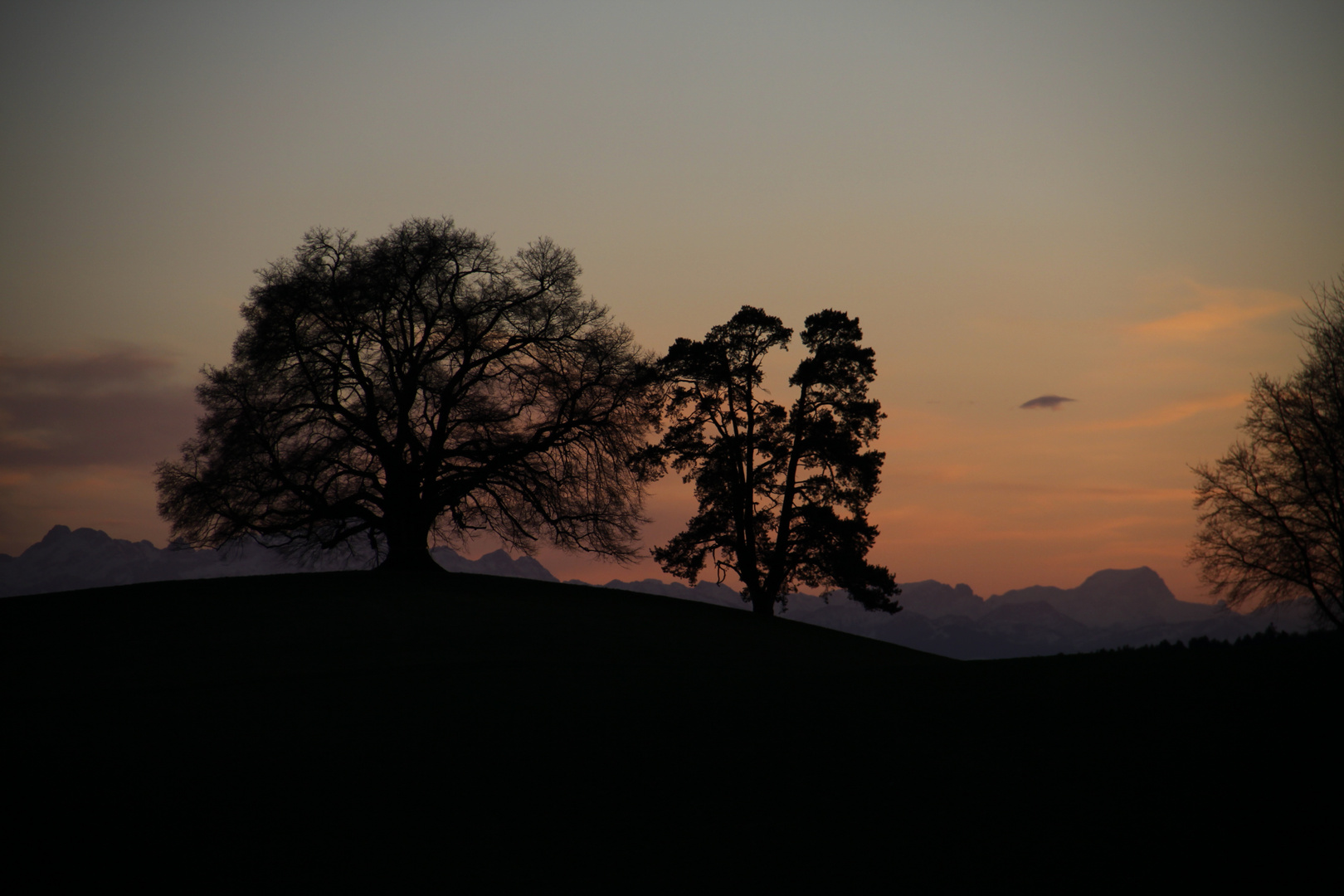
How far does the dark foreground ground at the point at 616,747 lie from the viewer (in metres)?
9.55

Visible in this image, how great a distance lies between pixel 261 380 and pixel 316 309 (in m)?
3.23

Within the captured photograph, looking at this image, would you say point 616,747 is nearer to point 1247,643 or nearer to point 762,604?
point 1247,643

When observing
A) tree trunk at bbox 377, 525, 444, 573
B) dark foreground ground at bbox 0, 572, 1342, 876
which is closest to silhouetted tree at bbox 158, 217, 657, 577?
tree trunk at bbox 377, 525, 444, 573

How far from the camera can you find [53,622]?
72.2 feet

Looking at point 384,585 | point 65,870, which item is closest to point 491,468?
point 384,585

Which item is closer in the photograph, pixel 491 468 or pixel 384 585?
pixel 384 585

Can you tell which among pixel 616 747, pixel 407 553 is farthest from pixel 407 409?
pixel 616 747

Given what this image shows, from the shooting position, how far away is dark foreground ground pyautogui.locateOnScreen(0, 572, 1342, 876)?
31.3 ft

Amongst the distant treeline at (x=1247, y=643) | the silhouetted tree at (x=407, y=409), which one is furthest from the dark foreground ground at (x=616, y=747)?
the silhouetted tree at (x=407, y=409)

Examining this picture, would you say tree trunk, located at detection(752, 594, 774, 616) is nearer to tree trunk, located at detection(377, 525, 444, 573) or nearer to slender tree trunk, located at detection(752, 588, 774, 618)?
slender tree trunk, located at detection(752, 588, 774, 618)

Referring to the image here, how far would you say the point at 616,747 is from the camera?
1249 centimetres

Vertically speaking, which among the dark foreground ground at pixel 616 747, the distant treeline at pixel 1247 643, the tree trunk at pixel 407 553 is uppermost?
the tree trunk at pixel 407 553

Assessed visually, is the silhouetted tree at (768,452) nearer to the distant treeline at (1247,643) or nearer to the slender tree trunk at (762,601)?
the slender tree trunk at (762,601)

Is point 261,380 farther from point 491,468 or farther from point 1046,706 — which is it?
point 1046,706
